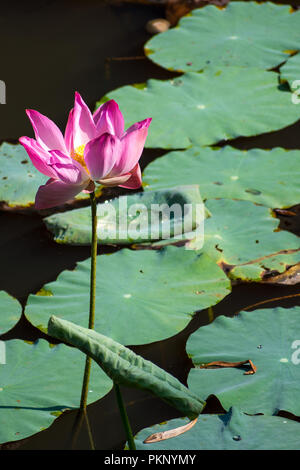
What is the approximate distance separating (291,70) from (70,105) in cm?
118

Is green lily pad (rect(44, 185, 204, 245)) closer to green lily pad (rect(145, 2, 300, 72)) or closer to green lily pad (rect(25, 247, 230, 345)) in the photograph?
green lily pad (rect(25, 247, 230, 345))

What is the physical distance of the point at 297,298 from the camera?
6.84 feet

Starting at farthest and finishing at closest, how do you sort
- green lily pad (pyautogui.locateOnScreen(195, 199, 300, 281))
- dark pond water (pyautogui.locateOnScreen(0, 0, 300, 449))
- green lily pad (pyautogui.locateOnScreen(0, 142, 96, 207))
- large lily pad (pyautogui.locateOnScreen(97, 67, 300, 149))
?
large lily pad (pyautogui.locateOnScreen(97, 67, 300, 149)) → green lily pad (pyautogui.locateOnScreen(0, 142, 96, 207)) → green lily pad (pyautogui.locateOnScreen(195, 199, 300, 281)) → dark pond water (pyautogui.locateOnScreen(0, 0, 300, 449))

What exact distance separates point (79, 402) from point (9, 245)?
98 centimetres

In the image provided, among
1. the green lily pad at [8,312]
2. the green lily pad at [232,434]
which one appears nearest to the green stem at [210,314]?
the green lily pad at [232,434]

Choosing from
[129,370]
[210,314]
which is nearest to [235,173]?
[210,314]

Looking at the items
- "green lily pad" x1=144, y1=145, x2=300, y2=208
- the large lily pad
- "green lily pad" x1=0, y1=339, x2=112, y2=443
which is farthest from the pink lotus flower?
the large lily pad

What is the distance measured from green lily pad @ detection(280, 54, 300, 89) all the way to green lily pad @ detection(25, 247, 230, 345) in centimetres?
132

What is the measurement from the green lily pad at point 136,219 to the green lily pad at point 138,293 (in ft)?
0.29

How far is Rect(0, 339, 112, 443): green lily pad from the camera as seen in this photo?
1648 mm

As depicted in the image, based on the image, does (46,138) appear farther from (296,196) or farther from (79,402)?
(296,196)

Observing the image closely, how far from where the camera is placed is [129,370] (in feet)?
3.98

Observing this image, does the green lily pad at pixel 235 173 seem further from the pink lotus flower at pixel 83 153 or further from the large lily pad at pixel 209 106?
the pink lotus flower at pixel 83 153
